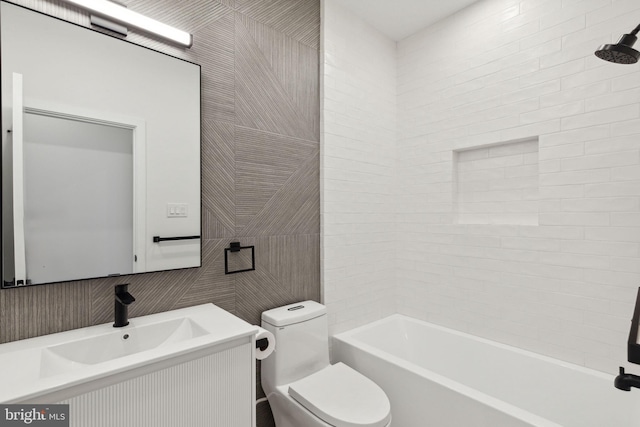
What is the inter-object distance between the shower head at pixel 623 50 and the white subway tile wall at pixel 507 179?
22.3 inches

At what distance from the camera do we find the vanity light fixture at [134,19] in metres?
1.31

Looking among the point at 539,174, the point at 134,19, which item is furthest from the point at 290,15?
the point at 539,174

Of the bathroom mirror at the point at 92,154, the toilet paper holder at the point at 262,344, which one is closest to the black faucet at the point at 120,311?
the bathroom mirror at the point at 92,154

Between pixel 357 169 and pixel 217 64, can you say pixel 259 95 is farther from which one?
pixel 357 169

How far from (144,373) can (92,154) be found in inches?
35.7

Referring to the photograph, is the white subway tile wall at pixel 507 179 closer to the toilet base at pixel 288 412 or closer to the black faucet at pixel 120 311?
the toilet base at pixel 288 412

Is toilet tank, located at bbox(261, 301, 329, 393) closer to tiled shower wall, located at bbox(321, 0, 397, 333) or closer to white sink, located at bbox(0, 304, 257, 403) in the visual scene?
tiled shower wall, located at bbox(321, 0, 397, 333)

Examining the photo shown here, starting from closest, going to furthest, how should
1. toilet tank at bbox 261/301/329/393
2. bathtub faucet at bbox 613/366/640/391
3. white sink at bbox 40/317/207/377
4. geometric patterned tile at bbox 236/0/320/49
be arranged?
bathtub faucet at bbox 613/366/640/391, white sink at bbox 40/317/207/377, toilet tank at bbox 261/301/329/393, geometric patterned tile at bbox 236/0/320/49

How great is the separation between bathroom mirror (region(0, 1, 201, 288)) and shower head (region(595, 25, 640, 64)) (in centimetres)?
174

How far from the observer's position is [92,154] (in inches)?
52.4

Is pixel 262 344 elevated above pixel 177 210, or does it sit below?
below

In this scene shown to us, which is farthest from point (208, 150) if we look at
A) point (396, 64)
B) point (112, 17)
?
point (396, 64)

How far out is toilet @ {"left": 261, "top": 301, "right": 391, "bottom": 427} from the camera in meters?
1.48

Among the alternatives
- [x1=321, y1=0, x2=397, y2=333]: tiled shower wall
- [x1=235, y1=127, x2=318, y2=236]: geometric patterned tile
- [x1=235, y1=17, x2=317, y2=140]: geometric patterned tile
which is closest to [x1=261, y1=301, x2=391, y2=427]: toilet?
[x1=321, y1=0, x2=397, y2=333]: tiled shower wall
